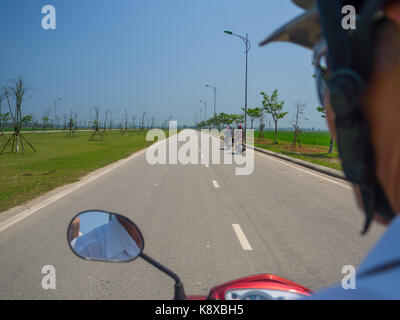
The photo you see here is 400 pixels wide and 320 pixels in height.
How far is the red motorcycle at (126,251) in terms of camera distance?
1.70 metres

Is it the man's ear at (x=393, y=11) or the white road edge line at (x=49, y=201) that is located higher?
the man's ear at (x=393, y=11)

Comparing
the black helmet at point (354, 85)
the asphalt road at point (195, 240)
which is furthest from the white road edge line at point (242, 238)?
the black helmet at point (354, 85)

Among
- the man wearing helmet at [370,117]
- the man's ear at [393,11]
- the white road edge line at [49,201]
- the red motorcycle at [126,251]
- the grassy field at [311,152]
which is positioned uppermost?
the man's ear at [393,11]

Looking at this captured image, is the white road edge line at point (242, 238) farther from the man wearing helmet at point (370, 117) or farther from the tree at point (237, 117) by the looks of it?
the tree at point (237, 117)

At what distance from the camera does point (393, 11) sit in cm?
68

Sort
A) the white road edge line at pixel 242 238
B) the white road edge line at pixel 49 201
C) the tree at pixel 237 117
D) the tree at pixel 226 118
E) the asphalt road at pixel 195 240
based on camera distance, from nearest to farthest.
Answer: the asphalt road at pixel 195 240 → the white road edge line at pixel 242 238 → the white road edge line at pixel 49 201 → the tree at pixel 237 117 → the tree at pixel 226 118

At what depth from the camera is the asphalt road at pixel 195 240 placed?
12.9 feet

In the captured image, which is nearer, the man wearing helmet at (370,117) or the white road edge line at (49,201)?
the man wearing helmet at (370,117)

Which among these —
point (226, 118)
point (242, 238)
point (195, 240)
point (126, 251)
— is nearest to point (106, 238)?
point (126, 251)

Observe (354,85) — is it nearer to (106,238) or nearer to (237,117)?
(106,238)

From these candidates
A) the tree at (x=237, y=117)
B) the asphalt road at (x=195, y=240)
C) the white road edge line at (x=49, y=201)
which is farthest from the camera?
the tree at (x=237, y=117)

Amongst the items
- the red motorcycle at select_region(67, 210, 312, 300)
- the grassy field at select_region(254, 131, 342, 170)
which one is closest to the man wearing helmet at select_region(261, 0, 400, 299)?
the grassy field at select_region(254, 131, 342, 170)

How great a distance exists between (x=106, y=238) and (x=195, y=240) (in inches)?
154

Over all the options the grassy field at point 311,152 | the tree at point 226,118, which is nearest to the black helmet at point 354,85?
the grassy field at point 311,152
